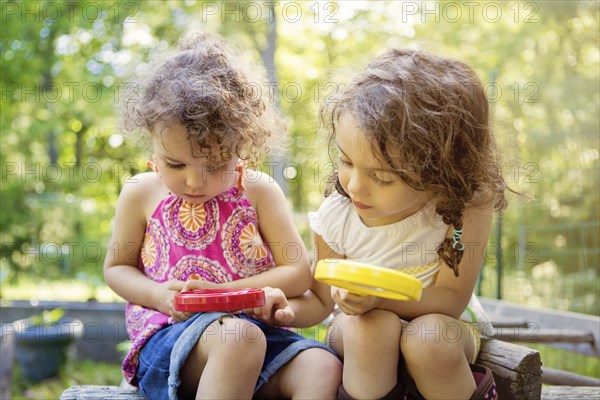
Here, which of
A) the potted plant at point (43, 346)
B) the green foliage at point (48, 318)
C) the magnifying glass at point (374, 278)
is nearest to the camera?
the magnifying glass at point (374, 278)

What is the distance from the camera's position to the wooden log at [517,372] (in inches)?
74.5

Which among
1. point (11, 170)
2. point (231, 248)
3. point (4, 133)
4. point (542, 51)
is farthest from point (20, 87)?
point (231, 248)

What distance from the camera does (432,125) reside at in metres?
1.74

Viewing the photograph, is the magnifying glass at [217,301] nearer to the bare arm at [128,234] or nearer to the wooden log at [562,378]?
the bare arm at [128,234]

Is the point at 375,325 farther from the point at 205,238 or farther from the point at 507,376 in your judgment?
the point at 205,238

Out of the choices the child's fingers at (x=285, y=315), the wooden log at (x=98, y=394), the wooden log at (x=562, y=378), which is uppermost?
the child's fingers at (x=285, y=315)

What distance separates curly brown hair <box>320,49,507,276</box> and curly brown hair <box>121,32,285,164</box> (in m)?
0.32

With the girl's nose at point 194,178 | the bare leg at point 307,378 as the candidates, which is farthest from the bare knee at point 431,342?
the girl's nose at point 194,178

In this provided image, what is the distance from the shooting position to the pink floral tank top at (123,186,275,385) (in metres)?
2.11

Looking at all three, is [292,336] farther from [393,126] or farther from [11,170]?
[11,170]

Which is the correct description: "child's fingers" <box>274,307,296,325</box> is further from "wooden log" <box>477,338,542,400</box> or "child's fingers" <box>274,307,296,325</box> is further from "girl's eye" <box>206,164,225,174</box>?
"wooden log" <box>477,338,542,400</box>

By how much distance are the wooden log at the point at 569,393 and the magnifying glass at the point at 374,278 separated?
1072 millimetres

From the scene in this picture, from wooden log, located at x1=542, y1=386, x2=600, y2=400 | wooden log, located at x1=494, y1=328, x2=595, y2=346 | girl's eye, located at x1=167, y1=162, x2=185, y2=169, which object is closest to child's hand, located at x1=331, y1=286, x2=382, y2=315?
girl's eye, located at x1=167, y1=162, x2=185, y2=169

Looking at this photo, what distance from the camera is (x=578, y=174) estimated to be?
565 cm
